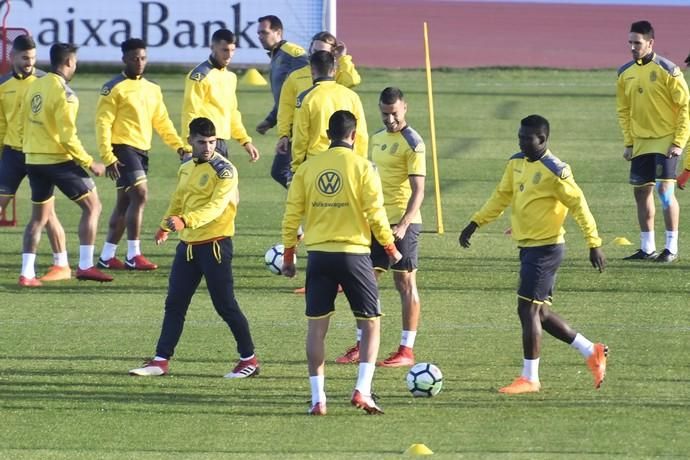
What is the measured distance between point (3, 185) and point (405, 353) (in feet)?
18.0

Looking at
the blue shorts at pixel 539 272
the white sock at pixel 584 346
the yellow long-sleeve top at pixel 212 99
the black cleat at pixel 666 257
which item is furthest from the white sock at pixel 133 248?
the white sock at pixel 584 346

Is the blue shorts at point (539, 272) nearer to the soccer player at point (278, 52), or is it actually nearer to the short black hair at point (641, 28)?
the short black hair at point (641, 28)

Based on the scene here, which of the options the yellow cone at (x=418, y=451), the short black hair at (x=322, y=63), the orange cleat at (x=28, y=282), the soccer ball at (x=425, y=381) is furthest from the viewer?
the orange cleat at (x=28, y=282)

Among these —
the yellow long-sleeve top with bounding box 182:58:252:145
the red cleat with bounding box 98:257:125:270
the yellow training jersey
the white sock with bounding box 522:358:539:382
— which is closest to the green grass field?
the white sock with bounding box 522:358:539:382

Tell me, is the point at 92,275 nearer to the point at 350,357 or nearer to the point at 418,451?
the point at 350,357

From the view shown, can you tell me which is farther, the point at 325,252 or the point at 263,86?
the point at 263,86

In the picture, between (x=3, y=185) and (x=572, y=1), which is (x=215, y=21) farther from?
(x=572, y=1)

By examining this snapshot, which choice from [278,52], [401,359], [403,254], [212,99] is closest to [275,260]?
[212,99]

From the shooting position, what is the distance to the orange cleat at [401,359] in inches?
431

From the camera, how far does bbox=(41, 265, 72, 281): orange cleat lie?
14375 mm

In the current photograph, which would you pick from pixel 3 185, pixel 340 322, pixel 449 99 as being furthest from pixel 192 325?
pixel 449 99

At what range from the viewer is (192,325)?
1250 centimetres

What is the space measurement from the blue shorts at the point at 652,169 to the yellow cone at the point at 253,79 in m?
13.4

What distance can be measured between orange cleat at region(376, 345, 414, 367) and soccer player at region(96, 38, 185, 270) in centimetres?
435
